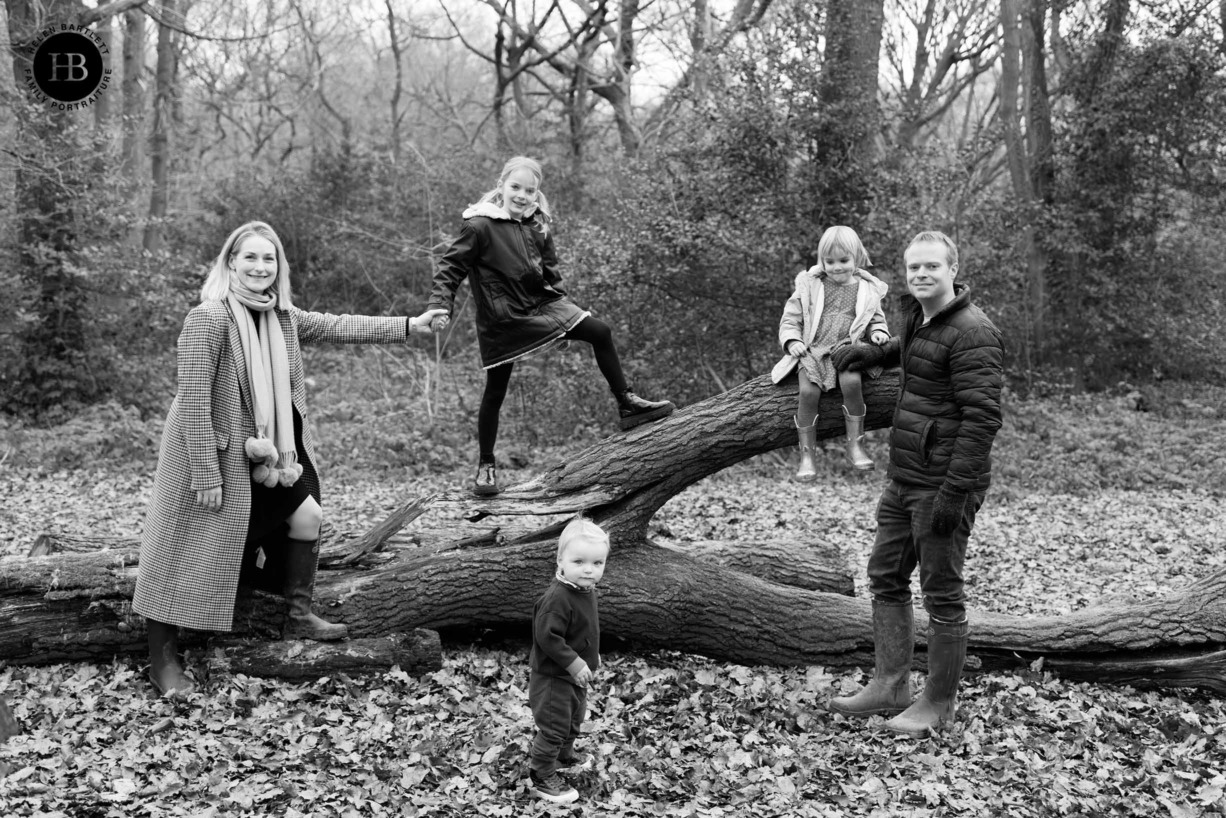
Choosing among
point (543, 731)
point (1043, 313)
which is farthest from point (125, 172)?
point (543, 731)

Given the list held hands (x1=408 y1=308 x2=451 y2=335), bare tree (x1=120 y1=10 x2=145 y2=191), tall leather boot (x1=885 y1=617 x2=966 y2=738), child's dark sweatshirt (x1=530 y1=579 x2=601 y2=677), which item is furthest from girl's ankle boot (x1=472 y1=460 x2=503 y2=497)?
bare tree (x1=120 y1=10 x2=145 y2=191)

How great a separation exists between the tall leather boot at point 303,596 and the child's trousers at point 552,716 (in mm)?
1545

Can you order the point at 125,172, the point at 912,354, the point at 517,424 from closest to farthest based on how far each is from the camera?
the point at 912,354 → the point at 517,424 → the point at 125,172

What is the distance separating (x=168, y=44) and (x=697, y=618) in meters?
21.0

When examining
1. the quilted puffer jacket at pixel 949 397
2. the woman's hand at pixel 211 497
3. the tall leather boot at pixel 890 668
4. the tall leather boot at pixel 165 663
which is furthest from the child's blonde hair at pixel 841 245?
the tall leather boot at pixel 165 663

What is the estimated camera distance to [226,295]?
4.89m

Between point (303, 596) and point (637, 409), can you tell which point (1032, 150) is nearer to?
point (637, 409)

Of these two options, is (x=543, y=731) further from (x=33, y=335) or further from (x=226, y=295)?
(x=33, y=335)

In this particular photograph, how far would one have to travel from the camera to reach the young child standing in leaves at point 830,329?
533 cm

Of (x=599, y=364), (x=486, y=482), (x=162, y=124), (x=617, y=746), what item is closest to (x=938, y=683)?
(x=617, y=746)

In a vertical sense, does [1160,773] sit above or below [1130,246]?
below

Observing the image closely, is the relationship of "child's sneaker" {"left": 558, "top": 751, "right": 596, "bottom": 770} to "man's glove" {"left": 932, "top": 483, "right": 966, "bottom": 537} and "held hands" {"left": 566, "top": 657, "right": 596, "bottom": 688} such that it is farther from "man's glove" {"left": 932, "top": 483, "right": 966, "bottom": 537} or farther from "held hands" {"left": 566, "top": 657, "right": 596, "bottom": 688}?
"man's glove" {"left": 932, "top": 483, "right": 966, "bottom": 537}

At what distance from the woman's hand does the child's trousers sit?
1.64 meters

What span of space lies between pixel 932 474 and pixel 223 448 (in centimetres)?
313
